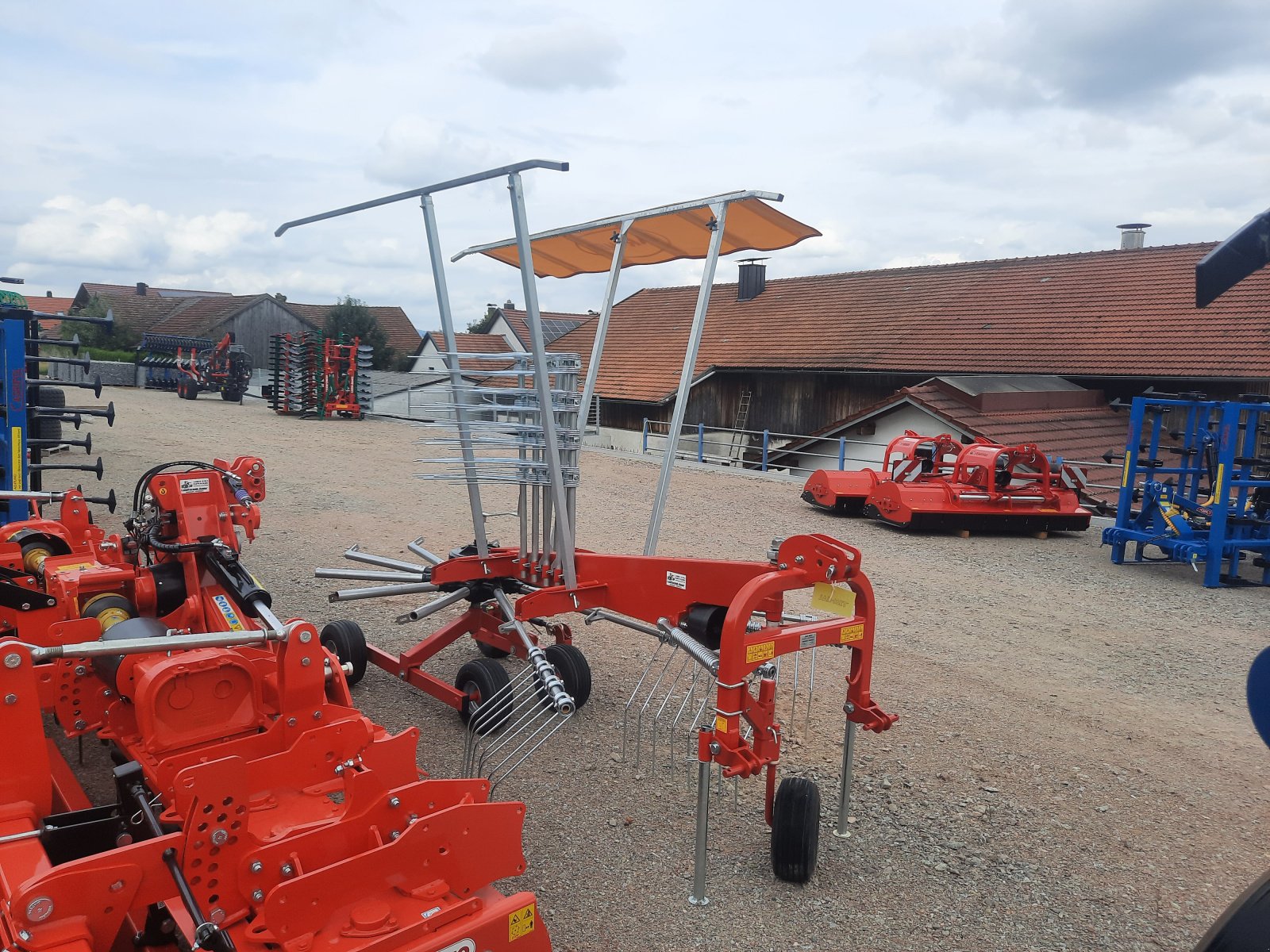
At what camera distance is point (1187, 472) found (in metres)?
10.2

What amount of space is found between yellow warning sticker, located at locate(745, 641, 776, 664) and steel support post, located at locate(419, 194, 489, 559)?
1.77m

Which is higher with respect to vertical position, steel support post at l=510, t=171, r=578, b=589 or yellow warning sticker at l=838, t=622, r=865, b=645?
steel support post at l=510, t=171, r=578, b=589

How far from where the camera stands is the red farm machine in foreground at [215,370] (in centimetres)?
2959

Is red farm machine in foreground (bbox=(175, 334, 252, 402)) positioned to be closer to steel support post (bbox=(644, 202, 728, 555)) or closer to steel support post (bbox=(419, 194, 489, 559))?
steel support post (bbox=(419, 194, 489, 559))

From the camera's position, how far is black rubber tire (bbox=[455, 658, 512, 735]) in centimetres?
473

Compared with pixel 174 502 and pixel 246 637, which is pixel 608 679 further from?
pixel 246 637

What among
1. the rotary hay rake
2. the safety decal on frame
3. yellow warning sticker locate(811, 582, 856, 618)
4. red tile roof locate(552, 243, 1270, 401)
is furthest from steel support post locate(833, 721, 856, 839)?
red tile roof locate(552, 243, 1270, 401)

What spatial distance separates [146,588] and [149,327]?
47849mm

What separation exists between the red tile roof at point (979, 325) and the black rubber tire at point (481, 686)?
13.1m

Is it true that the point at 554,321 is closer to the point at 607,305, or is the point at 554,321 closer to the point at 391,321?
the point at 391,321

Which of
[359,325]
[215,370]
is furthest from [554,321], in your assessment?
[215,370]

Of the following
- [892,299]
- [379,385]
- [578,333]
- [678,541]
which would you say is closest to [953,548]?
[678,541]

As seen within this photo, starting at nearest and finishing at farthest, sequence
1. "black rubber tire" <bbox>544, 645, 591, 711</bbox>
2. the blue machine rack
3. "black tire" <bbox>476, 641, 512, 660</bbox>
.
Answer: "black rubber tire" <bbox>544, 645, 591, 711</bbox> → "black tire" <bbox>476, 641, 512, 660</bbox> → the blue machine rack

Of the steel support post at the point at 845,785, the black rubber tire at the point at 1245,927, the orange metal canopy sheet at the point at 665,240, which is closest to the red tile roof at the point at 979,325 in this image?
the orange metal canopy sheet at the point at 665,240
